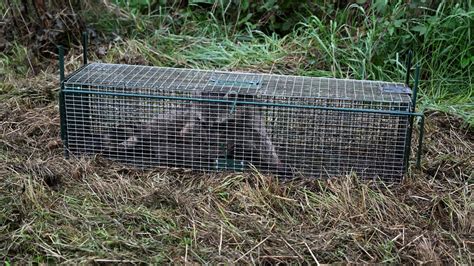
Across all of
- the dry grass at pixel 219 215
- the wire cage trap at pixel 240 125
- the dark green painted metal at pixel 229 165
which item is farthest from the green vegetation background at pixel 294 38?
the dark green painted metal at pixel 229 165

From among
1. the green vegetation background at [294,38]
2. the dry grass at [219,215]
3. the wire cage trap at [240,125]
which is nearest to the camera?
the dry grass at [219,215]

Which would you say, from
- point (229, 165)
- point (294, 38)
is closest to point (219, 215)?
point (229, 165)

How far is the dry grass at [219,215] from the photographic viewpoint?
294 centimetres

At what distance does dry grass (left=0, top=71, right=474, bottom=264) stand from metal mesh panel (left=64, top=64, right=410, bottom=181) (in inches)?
3.9

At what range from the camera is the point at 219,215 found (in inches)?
128

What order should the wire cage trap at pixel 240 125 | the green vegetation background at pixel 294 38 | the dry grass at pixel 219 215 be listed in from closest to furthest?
the dry grass at pixel 219 215 → the wire cage trap at pixel 240 125 → the green vegetation background at pixel 294 38

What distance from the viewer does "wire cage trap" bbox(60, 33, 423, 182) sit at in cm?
359

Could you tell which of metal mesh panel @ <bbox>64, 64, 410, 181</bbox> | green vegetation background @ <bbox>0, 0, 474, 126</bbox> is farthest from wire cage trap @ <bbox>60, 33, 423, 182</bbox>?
green vegetation background @ <bbox>0, 0, 474, 126</bbox>

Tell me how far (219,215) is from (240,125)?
22.6 inches

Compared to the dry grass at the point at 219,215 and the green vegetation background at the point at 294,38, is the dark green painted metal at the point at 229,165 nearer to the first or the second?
the dry grass at the point at 219,215

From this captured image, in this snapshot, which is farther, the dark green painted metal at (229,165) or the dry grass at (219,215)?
the dark green painted metal at (229,165)

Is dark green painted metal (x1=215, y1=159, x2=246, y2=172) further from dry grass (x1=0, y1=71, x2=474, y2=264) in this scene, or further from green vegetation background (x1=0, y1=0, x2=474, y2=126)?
green vegetation background (x1=0, y1=0, x2=474, y2=126)

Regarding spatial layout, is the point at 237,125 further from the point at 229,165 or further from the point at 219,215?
the point at 219,215

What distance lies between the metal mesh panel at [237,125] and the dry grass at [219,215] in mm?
100
